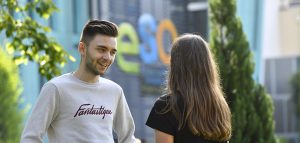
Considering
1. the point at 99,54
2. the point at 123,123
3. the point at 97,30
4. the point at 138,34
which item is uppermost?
the point at 97,30

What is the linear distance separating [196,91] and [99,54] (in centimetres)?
60

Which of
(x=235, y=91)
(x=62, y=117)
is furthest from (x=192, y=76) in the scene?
(x=235, y=91)

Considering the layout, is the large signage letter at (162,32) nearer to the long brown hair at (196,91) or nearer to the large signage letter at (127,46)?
the large signage letter at (127,46)

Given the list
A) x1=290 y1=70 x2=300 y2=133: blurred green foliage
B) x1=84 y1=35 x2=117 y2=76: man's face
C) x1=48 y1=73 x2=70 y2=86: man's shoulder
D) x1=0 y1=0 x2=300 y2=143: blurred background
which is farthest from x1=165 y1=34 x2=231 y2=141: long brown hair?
x1=290 y1=70 x2=300 y2=133: blurred green foliage

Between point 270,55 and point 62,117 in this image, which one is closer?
point 62,117

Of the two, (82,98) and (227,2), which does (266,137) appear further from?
(82,98)

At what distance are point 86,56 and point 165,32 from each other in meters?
21.8

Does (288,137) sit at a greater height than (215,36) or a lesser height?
lesser

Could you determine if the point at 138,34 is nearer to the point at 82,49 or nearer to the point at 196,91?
the point at 82,49

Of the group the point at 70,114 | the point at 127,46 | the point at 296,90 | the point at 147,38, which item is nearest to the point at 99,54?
the point at 70,114

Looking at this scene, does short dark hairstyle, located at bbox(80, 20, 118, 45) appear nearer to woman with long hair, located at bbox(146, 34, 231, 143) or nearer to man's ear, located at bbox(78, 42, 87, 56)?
man's ear, located at bbox(78, 42, 87, 56)

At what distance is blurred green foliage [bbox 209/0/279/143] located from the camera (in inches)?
404

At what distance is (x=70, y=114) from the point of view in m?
4.54

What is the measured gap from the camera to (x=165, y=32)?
86.3 ft
